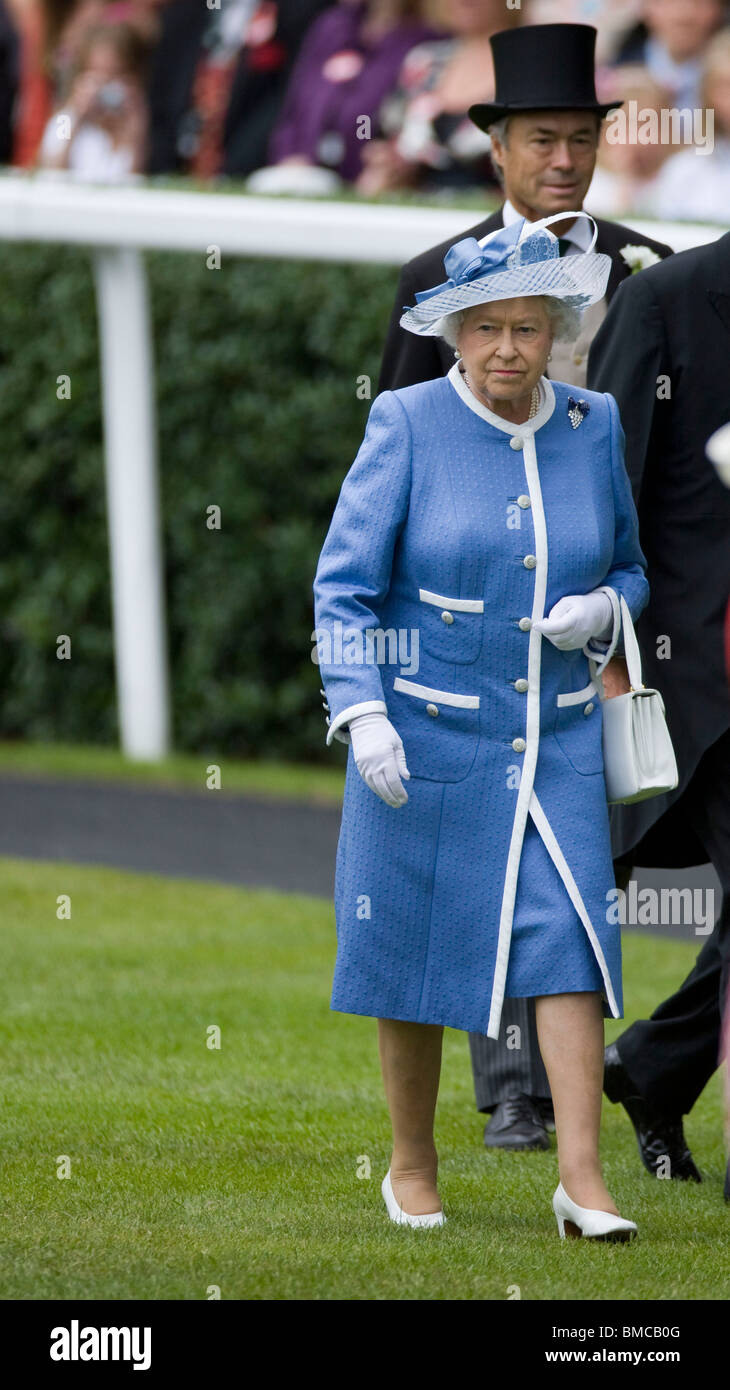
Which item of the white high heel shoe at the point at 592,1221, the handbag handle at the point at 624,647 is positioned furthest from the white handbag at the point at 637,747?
the white high heel shoe at the point at 592,1221

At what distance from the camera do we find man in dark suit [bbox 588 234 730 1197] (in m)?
4.81

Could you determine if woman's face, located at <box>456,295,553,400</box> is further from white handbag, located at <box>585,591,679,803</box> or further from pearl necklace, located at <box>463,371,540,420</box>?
white handbag, located at <box>585,591,679,803</box>

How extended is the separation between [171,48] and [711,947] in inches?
339

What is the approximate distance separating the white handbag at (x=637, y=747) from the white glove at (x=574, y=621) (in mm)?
55

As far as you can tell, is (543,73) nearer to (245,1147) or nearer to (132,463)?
(245,1147)

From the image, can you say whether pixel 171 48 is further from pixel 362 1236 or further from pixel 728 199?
pixel 362 1236

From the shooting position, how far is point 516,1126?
213 inches

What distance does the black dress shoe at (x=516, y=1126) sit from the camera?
5.39 metres

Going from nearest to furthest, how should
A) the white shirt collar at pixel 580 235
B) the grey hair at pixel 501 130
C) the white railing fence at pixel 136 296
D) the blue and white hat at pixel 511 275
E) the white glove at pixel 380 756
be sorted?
the white glove at pixel 380 756, the blue and white hat at pixel 511 275, the white shirt collar at pixel 580 235, the grey hair at pixel 501 130, the white railing fence at pixel 136 296

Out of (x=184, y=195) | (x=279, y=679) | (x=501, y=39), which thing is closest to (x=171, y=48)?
(x=184, y=195)

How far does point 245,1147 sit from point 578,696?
4.61 feet

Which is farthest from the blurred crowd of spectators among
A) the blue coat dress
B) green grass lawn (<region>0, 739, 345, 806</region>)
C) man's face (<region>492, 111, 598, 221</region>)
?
the blue coat dress

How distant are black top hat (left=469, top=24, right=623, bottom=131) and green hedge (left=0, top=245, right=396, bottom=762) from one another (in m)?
5.02

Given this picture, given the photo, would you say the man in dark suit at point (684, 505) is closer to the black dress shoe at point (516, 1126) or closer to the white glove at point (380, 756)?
the black dress shoe at point (516, 1126)
